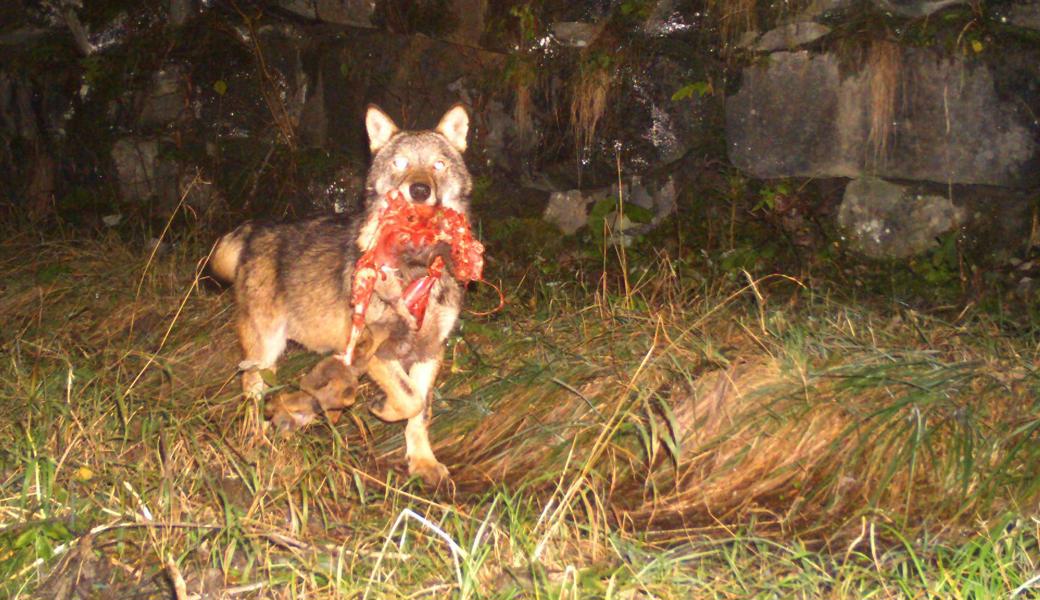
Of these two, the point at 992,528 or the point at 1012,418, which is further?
the point at 1012,418

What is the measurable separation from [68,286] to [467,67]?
2.91 metres

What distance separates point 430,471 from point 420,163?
4.29ft

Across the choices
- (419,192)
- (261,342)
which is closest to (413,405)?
(419,192)

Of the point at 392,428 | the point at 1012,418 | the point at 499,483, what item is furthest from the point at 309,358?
the point at 1012,418

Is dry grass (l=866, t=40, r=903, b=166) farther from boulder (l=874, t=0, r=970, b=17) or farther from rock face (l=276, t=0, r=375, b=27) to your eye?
rock face (l=276, t=0, r=375, b=27)

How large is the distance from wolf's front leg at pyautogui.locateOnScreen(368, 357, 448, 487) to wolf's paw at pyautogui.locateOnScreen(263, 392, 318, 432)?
1.38 ft

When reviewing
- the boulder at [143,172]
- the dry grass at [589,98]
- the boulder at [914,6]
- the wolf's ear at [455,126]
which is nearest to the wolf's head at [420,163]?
the wolf's ear at [455,126]

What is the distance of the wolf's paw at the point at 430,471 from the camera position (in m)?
4.50

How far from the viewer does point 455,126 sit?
5078 millimetres

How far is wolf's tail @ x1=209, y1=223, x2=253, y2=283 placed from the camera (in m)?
5.61

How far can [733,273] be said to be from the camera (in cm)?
611

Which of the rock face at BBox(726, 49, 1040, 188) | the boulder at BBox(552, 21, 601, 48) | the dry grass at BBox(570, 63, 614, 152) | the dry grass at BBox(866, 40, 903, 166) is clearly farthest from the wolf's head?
the dry grass at BBox(866, 40, 903, 166)

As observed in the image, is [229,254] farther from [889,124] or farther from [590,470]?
[889,124]

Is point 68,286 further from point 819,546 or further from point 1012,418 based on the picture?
point 1012,418
